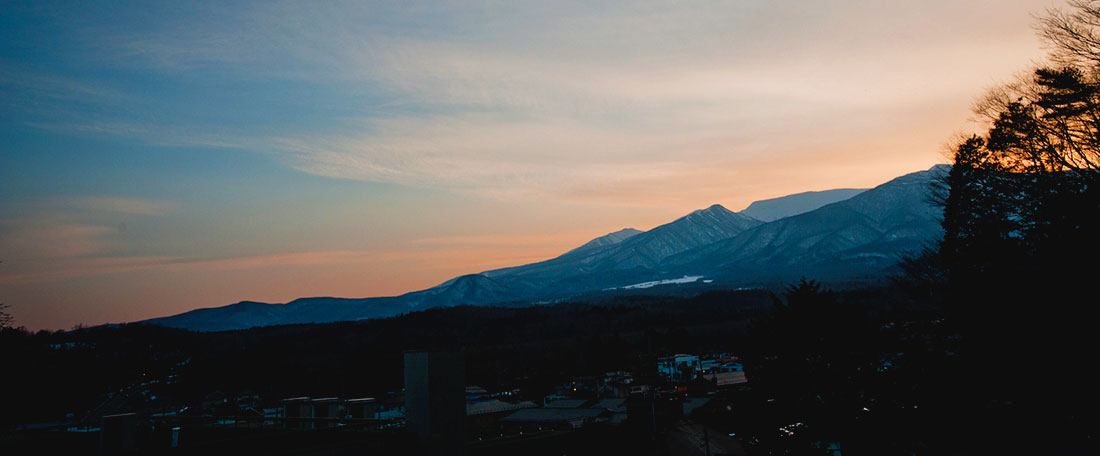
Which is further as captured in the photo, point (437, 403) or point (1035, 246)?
point (1035, 246)

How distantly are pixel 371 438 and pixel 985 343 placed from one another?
12.1 meters

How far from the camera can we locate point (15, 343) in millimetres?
25375

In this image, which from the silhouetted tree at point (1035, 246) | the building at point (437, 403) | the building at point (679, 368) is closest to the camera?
the building at point (437, 403)

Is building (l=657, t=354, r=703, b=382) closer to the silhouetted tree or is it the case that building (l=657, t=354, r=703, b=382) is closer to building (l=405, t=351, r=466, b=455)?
the silhouetted tree

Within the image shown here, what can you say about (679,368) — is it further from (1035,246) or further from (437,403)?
(437,403)

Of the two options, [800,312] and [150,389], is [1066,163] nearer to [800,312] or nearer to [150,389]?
[800,312]

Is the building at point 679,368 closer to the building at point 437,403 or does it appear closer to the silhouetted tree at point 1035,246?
the silhouetted tree at point 1035,246

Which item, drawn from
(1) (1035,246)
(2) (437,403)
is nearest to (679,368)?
(1) (1035,246)

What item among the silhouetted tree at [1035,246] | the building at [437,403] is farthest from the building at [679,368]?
the building at [437,403]

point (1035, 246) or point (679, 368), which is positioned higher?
point (1035, 246)

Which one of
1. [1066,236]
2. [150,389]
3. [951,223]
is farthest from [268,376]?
[1066,236]

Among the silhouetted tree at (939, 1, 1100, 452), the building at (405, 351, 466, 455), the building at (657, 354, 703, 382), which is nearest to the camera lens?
the building at (405, 351, 466, 455)

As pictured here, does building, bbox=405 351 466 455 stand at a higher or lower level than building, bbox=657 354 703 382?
higher

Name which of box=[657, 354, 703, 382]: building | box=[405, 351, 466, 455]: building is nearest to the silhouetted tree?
box=[405, 351, 466, 455]: building
